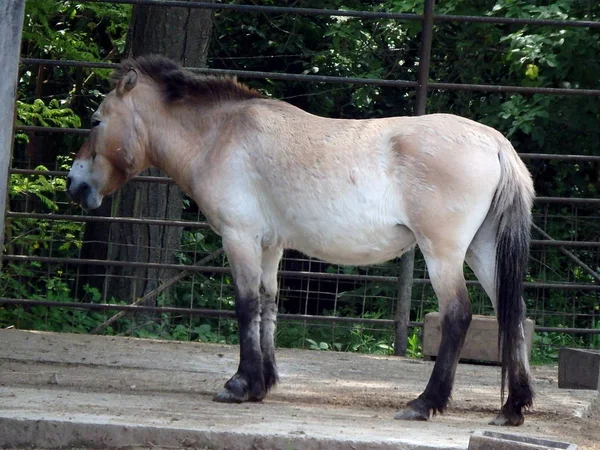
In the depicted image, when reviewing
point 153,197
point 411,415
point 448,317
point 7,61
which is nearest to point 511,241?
point 448,317

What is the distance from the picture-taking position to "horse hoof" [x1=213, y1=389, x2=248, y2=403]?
205 inches

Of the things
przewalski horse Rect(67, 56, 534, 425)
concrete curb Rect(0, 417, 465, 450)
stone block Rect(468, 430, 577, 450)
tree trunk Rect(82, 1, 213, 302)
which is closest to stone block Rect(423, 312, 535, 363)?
przewalski horse Rect(67, 56, 534, 425)

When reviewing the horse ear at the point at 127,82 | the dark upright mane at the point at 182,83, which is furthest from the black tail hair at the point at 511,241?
the horse ear at the point at 127,82

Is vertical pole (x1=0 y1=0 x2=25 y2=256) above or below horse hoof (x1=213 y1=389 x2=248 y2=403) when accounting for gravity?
above

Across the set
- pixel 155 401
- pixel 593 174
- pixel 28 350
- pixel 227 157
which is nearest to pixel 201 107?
pixel 227 157

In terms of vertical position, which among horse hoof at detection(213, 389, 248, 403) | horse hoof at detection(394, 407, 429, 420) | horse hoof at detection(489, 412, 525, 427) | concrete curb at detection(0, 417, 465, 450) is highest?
horse hoof at detection(489, 412, 525, 427)

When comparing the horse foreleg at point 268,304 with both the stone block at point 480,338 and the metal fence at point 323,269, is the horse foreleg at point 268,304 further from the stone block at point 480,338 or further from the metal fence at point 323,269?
the metal fence at point 323,269

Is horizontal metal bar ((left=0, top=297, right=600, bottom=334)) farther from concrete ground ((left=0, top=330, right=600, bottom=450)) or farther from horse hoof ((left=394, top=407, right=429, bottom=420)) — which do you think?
horse hoof ((left=394, top=407, right=429, bottom=420))

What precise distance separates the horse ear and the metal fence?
→ 62.7 inches

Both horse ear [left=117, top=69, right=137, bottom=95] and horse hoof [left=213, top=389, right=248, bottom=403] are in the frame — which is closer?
horse hoof [left=213, top=389, right=248, bottom=403]

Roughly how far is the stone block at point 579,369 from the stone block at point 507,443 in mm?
2275

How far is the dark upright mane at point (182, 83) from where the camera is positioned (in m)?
5.75

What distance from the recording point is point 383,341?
342 inches

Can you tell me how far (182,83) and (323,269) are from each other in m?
4.01
